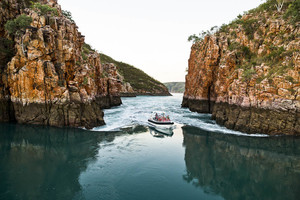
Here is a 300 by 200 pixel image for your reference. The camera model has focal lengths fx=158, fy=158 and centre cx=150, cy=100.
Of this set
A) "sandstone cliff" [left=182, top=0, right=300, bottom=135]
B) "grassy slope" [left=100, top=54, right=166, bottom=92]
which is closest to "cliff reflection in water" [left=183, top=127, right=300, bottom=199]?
"sandstone cliff" [left=182, top=0, right=300, bottom=135]

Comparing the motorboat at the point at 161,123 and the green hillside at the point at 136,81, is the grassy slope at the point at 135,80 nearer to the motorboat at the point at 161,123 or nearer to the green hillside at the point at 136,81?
the green hillside at the point at 136,81

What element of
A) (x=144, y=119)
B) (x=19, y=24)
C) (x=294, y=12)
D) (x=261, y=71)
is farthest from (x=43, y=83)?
(x=294, y=12)

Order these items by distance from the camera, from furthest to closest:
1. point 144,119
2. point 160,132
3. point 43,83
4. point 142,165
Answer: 1. point 144,119
2. point 160,132
3. point 43,83
4. point 142,165

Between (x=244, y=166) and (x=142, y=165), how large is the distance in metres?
9.44

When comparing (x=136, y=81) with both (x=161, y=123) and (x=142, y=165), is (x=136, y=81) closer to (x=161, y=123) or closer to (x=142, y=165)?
(x=161, y=123)

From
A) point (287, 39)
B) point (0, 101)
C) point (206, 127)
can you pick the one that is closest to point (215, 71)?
point (287, 39)

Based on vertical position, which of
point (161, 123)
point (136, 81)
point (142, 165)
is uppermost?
point (136, 81)

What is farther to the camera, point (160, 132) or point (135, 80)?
point (135, 80)

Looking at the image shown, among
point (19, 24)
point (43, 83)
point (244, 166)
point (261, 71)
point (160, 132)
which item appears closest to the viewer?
point (244, 166)

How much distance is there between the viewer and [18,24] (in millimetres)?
24984

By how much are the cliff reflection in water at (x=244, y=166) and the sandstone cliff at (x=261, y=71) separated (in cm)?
332

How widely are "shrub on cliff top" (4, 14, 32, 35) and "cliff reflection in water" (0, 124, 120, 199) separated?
15.0 m

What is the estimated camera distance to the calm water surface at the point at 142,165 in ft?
34.7

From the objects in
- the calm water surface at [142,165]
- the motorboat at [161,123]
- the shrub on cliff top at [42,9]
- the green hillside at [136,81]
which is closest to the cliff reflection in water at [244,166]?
the calm water surface at [142,165]
